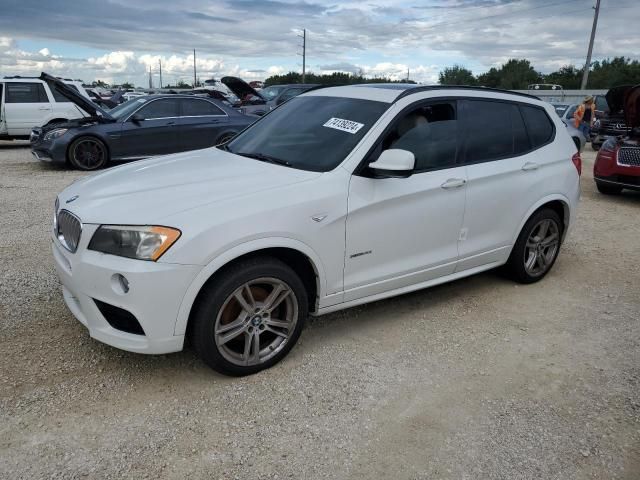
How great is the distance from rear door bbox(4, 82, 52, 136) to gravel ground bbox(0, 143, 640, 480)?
34.6ft

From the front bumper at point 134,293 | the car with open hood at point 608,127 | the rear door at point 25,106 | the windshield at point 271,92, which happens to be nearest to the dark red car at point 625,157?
the car with open hood at point 608,127

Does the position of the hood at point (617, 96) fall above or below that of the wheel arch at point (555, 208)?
above

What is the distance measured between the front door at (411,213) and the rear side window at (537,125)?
1.01 meters

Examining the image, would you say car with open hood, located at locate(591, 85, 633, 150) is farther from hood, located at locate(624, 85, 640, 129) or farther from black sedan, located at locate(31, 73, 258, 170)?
black sedan, located at locate(31, 73, 258, 170)

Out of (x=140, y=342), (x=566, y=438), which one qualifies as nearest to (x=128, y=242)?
(x=140, y=342)

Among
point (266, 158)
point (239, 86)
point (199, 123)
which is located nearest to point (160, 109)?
point (199, 123)

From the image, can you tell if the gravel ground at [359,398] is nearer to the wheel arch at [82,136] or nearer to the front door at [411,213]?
the front door at [411,213]

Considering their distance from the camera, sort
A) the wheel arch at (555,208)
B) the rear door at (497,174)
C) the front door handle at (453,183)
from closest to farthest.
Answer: the front door handle at (453,183), the rear door at (497,174), the wheel arch at (555,208)

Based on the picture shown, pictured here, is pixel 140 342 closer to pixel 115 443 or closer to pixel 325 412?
pixel 115 443

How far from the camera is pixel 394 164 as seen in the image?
3.30 metres

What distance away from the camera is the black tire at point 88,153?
10477mm

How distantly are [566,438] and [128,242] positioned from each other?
100 inches

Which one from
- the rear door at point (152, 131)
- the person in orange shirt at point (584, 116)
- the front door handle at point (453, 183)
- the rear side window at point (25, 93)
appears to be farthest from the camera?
the person in orange shirt at point (584, 116)

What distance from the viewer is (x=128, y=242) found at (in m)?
2.84
